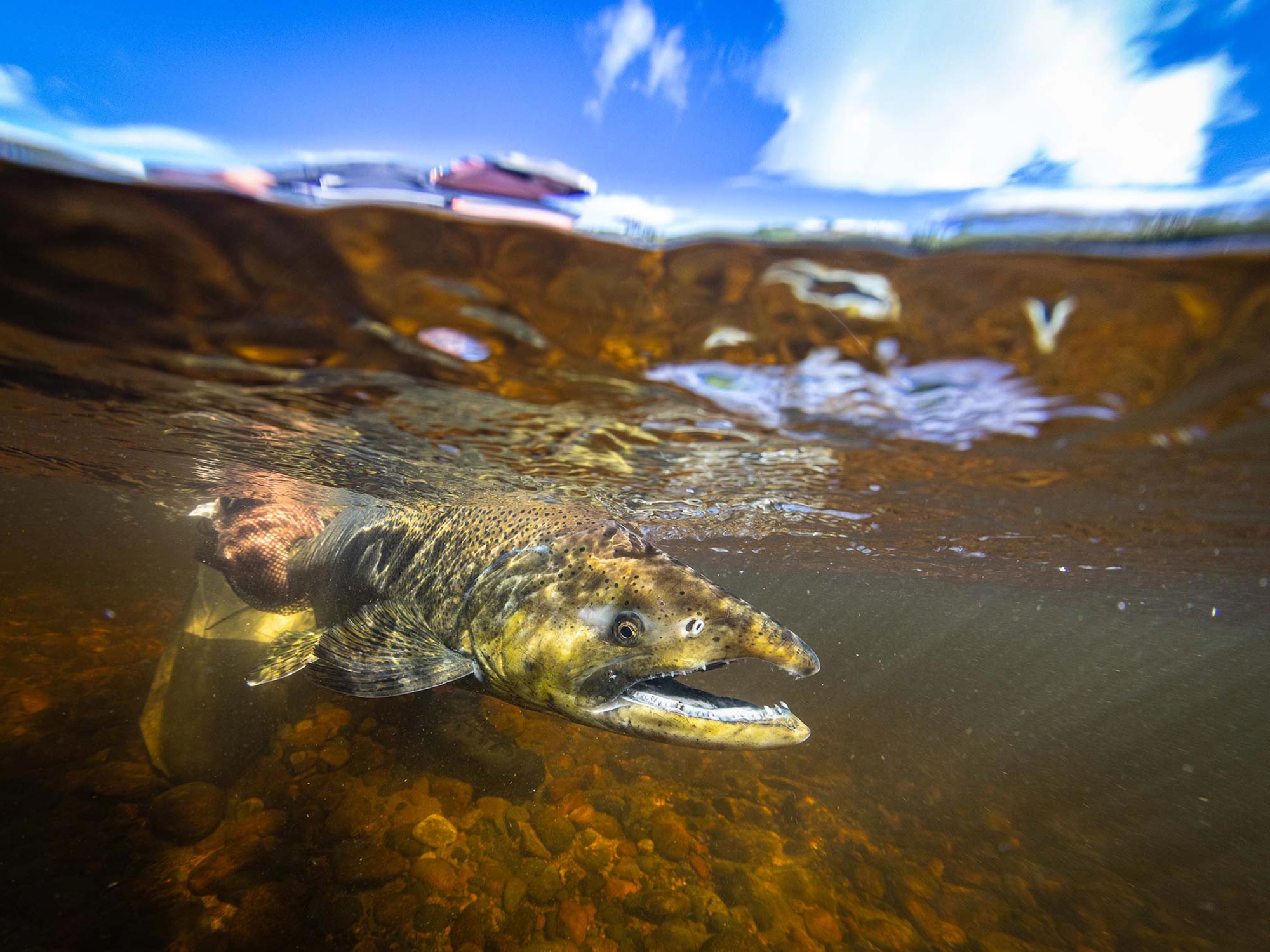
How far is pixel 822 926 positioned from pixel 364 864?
549cm

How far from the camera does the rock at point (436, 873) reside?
17.1 feet

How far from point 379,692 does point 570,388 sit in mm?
3310

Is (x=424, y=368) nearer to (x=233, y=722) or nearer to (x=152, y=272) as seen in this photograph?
(x=152, y=272)

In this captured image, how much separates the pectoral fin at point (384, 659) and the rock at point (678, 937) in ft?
12.4

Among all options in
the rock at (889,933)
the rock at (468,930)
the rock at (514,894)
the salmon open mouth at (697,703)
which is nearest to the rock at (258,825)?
the rock at (468,930)

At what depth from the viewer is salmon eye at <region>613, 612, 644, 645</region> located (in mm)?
3545

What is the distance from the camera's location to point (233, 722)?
266 inches

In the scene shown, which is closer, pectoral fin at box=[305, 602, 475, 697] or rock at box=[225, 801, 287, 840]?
pectoral fin at box=[305, 602, 475, 697]

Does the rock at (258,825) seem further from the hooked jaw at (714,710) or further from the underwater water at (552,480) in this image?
the hooked jaw at (714,710)

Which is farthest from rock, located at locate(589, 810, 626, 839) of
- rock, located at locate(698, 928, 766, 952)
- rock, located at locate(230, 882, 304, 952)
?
rock, located at locate(230, 882, 304, 952)

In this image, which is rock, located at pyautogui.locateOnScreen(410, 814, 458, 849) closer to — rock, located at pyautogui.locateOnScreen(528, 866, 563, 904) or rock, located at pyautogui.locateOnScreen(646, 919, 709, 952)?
rock, located at pyautogui.locateOnScreen(528, 866, 563, 904)

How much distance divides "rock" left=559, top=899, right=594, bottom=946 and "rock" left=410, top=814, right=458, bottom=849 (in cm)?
152

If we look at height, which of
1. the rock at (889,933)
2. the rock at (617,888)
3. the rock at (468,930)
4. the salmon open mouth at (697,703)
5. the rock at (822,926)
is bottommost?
the rock at (889,933)

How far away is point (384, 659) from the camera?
391cm
